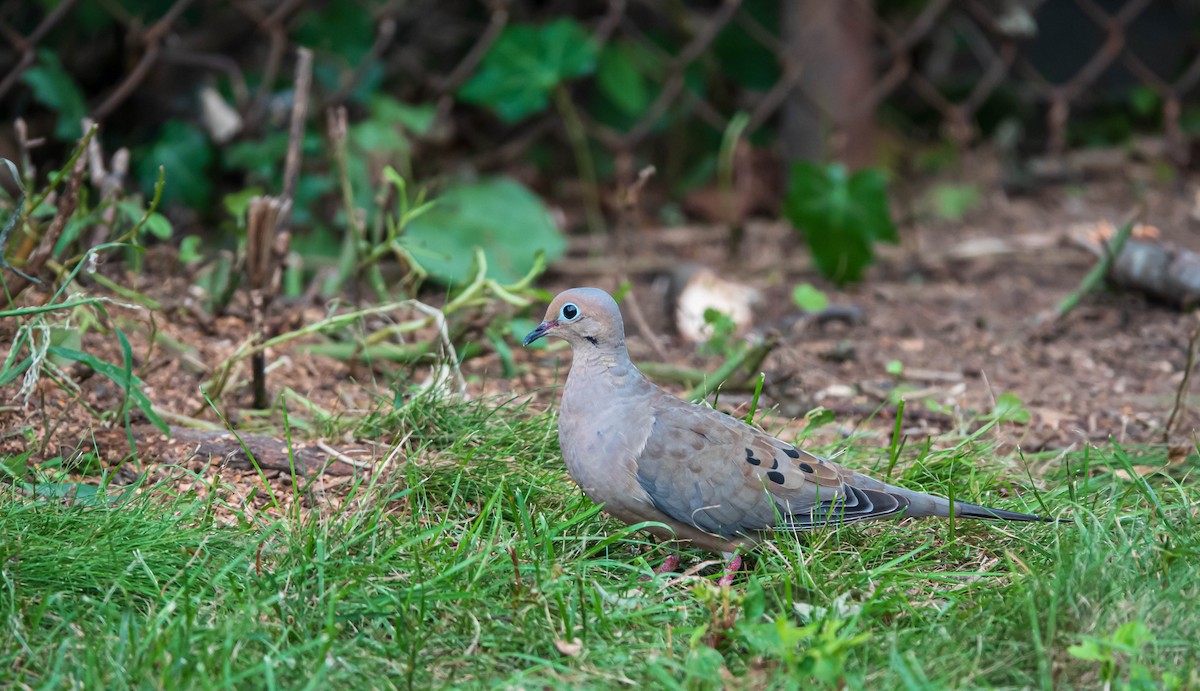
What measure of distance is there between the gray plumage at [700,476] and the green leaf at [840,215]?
7.31 feet

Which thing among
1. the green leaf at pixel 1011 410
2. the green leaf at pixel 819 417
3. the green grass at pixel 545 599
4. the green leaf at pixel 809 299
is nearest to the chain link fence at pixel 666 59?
the green leaf at pixel 809 299

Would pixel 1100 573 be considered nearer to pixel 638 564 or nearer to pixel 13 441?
pixel 638 564

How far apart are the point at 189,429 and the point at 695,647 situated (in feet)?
5.20

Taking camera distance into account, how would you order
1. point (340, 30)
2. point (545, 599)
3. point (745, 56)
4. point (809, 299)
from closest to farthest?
point (545, 599) < point (809, 299) < point (340, 30) < point (745, 56)

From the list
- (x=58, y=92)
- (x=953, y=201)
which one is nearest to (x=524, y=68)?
(x=58, y=92)

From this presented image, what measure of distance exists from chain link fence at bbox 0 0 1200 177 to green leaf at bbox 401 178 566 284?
0.59 meters

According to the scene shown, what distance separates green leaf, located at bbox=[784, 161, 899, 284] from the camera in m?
4.83

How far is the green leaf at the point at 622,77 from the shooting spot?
5887 mm

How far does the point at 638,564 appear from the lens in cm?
265

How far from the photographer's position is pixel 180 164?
16.9 feet

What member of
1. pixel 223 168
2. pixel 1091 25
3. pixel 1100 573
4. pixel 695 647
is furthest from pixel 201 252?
pixel 1091 25

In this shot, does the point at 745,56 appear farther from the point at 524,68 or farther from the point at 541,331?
the point at 541,331

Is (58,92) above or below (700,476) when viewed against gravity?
below

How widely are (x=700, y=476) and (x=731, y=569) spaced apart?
0.69 ft
